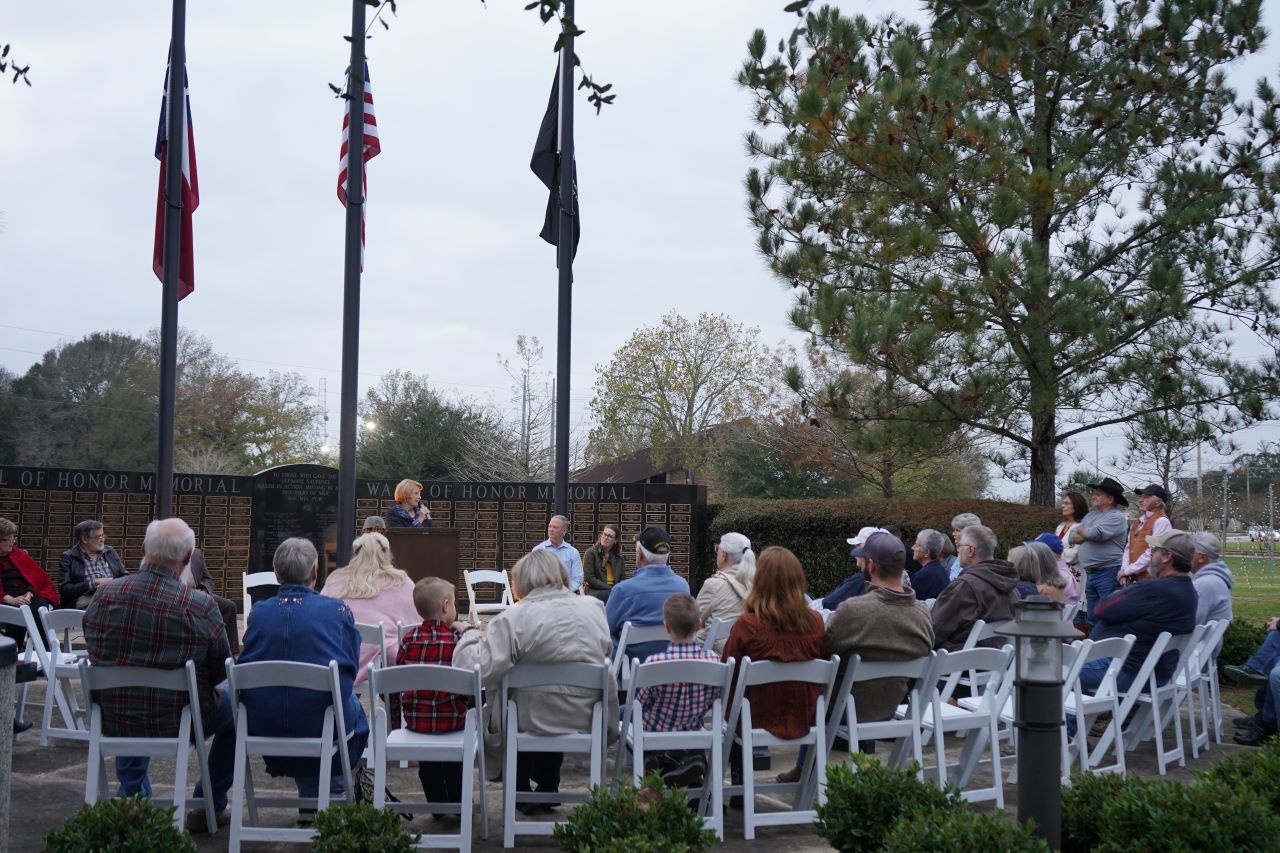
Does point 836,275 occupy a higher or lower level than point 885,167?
lower

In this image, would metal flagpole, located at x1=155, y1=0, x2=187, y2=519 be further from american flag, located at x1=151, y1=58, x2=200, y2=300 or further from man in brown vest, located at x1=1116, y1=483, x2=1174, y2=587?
man in brown vest, located at x1=1116, y1=483, x2=1174, y2=587

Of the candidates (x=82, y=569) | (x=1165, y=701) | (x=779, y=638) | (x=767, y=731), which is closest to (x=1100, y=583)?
(x=1165, y=701)

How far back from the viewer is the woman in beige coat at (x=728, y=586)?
730 centimetres

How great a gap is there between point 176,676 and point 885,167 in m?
9.16

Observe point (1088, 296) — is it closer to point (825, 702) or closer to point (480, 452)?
point (825, 702)

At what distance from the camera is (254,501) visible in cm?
1517

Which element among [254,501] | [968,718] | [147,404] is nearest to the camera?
[968,718]

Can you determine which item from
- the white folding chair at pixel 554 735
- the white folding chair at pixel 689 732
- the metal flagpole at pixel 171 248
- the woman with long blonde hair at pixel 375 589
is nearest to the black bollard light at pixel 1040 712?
the white folding chair at pixel 689 732

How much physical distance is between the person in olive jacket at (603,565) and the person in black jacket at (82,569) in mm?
4600

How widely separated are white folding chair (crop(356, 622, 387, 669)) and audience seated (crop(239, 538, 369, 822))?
0.99 m

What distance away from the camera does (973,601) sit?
7.14 metres

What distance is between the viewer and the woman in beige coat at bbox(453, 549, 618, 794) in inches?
203

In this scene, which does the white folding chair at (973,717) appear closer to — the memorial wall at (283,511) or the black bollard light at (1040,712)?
the black bollard light at (1040,712)

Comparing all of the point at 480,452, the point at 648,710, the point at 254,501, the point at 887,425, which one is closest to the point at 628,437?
the point at 480,452
